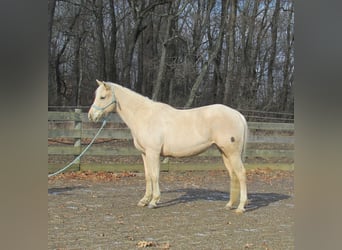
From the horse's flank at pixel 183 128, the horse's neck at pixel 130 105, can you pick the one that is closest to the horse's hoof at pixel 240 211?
the horse's flank at pixel 183 128

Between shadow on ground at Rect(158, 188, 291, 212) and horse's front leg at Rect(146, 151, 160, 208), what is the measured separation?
0.53 feet

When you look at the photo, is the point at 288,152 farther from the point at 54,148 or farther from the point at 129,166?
the point at 54,148

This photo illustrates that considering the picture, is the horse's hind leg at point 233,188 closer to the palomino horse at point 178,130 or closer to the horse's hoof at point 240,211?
the palomino horse at point 178,130

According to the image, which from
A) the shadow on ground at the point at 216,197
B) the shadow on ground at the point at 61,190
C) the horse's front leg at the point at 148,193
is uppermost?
the horse's front leg at the point at 148,193

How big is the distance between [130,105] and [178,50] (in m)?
1.01

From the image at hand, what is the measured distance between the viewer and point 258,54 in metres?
3.85

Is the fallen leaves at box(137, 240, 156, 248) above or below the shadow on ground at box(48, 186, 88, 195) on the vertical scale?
above

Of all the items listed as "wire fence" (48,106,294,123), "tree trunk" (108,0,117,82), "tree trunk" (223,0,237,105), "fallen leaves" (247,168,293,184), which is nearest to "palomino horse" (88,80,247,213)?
"tree trunk" (108,0,117,82)

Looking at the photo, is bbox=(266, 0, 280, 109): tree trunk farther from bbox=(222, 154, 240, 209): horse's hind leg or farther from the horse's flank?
bbox=(222, 154, 240, 209): horse's hind leg

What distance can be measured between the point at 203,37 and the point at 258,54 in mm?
548

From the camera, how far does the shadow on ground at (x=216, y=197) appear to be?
3488mm

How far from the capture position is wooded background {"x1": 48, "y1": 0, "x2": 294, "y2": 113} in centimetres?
370

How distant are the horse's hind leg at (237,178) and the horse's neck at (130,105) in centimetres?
76
